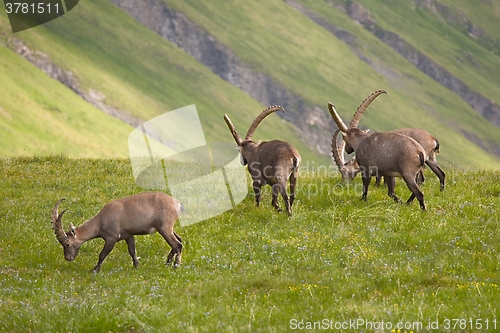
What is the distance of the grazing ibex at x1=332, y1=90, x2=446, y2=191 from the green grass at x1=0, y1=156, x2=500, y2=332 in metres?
0.87

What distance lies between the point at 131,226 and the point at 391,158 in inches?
309

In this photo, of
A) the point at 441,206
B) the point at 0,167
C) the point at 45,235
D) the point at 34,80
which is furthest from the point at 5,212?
the point at 34,80

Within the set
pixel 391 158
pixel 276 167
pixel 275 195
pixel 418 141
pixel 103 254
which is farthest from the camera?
pixel 418 141

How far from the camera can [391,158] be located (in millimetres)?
18516

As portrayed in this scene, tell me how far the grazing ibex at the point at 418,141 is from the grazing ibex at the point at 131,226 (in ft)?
27.3

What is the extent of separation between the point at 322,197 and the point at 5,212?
9.50 meters

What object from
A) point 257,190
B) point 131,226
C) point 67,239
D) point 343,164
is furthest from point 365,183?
point 67,239

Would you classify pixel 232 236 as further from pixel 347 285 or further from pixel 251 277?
pixel 347 285

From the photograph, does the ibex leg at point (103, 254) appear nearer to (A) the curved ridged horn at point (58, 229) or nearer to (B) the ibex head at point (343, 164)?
(A) the curved ridged horn at point (58, 229)

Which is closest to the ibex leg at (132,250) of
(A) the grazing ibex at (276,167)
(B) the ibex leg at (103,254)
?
(B) the ibex leg at (103,254)

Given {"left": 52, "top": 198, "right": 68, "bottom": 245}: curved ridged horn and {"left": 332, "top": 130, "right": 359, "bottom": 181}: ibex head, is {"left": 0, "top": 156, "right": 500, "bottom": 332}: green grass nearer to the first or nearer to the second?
{"left": 52, "top": 198, "right": 68, "bottom": 245}: curved ridged horn

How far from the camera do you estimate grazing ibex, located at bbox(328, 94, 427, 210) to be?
18.0m

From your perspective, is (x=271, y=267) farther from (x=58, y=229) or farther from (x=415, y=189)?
(x=415, y=189)

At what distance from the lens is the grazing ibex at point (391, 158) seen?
59.2 feet
